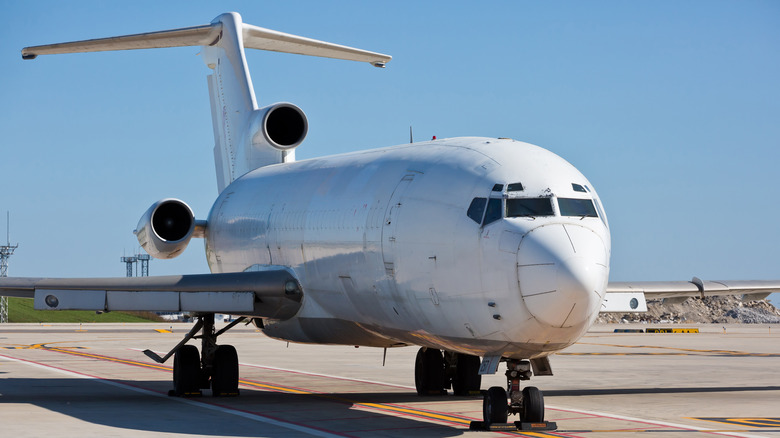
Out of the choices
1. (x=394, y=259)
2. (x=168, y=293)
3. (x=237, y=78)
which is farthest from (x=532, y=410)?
(x=237, y=78)

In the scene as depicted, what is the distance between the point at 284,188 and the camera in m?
21.3

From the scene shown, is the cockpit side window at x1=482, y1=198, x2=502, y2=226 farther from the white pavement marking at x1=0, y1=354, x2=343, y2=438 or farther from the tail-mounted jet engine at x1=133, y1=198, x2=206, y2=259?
the tail-mounted jet engine at x1=133, y1=198, x2=206, y2=259

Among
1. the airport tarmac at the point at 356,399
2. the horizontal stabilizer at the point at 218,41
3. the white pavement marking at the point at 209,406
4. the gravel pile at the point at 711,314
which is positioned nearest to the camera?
the white pavement marking at the point at 209,406

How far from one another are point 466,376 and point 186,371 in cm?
511

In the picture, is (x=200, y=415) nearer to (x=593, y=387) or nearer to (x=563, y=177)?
(x=563, y=177)

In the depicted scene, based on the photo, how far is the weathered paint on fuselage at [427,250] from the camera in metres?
12.9

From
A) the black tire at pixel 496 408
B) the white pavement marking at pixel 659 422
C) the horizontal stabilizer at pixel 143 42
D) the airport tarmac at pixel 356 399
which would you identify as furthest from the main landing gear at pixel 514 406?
the horizontal stabilizer at pixel 143 42

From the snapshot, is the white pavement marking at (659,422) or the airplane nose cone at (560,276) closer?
the airplane nose cone at (560,276)

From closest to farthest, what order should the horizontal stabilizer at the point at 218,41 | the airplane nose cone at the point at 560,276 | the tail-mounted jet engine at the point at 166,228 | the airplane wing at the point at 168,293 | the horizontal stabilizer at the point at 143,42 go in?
the airplane nose cone at the point at 560,276 < the airplane wing at the point at 168,293 < the tail-mounted jet engine at the point at 166,228 < the horizontal stabilizer at the point at 143,42 < the horizontal stabilizer at the point at 218,41

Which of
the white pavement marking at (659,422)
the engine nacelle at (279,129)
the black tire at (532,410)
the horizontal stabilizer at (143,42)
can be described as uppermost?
the horizontal stabilizer at (143,42)

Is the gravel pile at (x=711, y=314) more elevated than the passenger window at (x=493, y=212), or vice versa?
the passenger window at (x=493, y=212)

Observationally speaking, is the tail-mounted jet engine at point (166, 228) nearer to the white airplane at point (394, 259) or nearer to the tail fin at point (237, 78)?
the white airplane at point (394, 259)

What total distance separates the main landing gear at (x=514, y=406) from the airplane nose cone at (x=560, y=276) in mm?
1343

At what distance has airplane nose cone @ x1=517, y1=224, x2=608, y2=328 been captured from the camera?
40.8 ft
